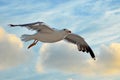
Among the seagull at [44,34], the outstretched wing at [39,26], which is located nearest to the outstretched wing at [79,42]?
the seagull at [44,34]

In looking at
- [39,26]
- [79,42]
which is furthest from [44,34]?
[79,42]

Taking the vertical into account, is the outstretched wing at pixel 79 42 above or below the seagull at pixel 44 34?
above

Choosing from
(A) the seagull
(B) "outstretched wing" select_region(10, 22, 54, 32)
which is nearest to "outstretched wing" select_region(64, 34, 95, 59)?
(A) the seagull

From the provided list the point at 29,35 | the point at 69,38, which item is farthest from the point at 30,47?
the point at 69,38

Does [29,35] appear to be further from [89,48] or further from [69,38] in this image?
[89,48]

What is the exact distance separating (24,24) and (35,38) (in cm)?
79

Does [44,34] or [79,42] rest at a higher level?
[79,42]

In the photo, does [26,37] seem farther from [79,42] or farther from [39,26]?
[79,42]

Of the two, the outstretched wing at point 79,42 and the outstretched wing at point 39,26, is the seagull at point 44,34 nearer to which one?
the outstretched wing at point 39,26

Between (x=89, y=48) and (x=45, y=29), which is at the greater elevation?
(x=89, y=48)

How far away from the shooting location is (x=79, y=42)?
59.2 feet

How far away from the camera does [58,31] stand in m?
14.0

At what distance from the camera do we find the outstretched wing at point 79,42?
57.6 ft

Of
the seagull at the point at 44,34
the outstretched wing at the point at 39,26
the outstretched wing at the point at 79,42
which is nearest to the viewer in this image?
the seagull at the point at 44,34
